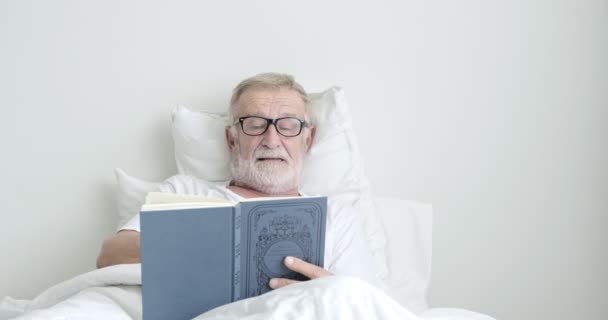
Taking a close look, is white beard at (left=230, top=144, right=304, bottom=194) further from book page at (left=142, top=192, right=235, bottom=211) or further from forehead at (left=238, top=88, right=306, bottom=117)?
book page at (left=142, top=192, right=235, bottom=211)

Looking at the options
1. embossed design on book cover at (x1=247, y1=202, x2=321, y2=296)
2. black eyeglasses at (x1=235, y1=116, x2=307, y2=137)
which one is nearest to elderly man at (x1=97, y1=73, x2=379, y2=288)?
black eyeglasses at (x1=235, y1=116, x2=307, y2=137)

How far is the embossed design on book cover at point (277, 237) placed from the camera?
107cm

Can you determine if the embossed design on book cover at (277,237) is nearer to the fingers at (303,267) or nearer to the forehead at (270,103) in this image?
the fingers at (303,267)

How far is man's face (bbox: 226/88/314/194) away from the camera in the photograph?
1587 mm

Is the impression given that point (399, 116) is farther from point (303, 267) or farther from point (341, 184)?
point (303, 267)

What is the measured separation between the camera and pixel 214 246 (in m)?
1.02

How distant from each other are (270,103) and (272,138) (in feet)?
0.40

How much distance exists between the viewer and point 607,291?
1.86 meters

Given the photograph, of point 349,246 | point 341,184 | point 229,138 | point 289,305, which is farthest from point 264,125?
point 289,305

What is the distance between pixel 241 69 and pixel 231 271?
3.32ft

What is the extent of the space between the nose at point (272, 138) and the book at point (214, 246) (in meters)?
0.50

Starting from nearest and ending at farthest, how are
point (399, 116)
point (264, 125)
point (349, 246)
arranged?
point (349, 246)
point (264, 125)
point (399, 116)

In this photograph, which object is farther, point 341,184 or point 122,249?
point 341,184

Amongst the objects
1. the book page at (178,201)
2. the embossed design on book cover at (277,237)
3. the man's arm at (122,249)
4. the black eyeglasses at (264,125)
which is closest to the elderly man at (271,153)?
the black eyeglasses at (264,125)
